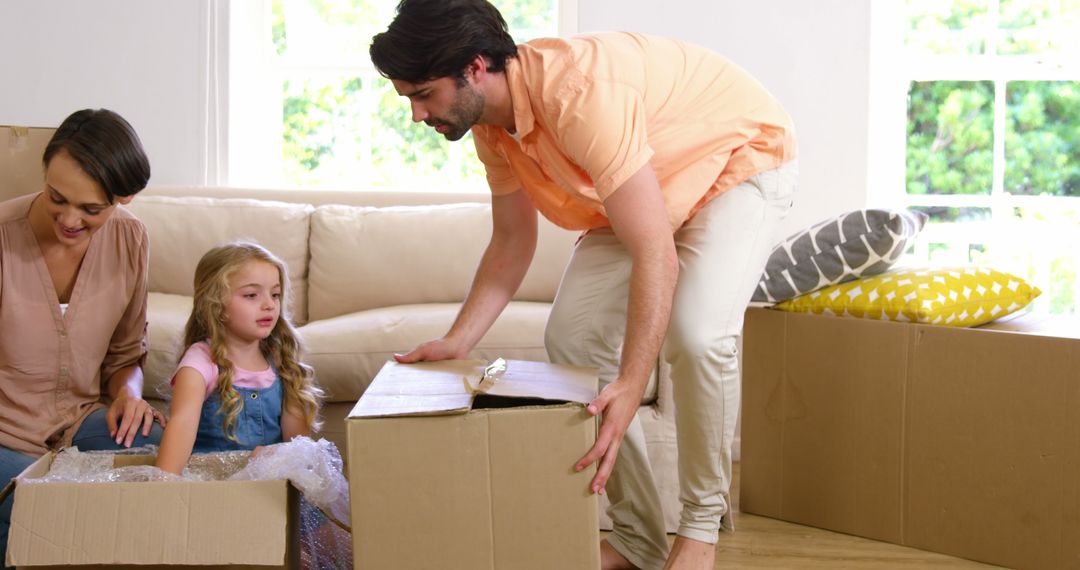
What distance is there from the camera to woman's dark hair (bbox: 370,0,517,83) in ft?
5.16

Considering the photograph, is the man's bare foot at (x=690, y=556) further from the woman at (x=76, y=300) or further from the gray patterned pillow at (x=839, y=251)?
the woman at (x=76, y=300)

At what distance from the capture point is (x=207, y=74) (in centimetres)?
364

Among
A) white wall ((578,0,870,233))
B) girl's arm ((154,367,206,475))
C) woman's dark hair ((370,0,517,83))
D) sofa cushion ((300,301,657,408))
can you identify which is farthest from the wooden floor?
white wall ((578,0,870,233))

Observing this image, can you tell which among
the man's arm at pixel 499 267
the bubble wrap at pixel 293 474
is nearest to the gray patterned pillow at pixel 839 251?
the man's arm at pixel 499 267

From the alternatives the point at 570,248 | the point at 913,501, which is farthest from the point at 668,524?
the point at 570,248

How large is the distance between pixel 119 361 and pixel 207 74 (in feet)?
5.98

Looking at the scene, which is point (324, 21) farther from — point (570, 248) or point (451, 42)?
point (451, 42)

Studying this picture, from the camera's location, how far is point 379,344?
2555mm

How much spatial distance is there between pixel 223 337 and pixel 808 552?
4.13ft

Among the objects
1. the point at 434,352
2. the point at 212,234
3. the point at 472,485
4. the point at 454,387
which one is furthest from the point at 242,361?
the point at 212,234

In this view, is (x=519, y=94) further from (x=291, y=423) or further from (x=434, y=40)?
(x=291, y=423)

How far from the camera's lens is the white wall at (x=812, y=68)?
11.1 feet

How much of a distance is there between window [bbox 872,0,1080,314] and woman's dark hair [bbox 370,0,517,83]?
2.29m

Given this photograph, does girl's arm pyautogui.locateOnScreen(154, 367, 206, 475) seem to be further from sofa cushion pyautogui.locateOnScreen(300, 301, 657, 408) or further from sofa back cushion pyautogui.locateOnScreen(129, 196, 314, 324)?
sofa back cushion pyautogui.locateOnScreen(129, 196, 314, 324)
